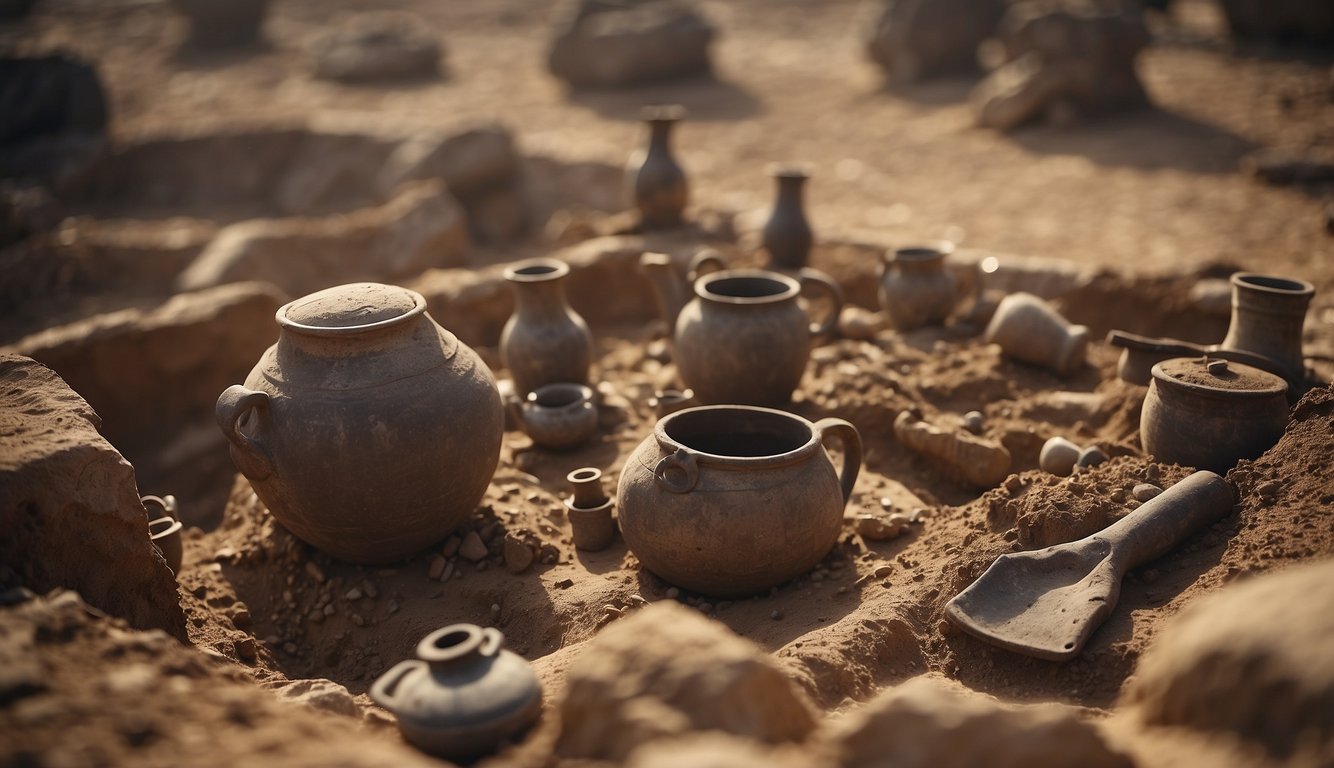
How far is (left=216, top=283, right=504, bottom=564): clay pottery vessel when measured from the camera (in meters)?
3.64

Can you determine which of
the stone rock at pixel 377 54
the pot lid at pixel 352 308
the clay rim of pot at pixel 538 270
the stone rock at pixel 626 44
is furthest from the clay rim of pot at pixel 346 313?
the stone rock at pixel 377 54

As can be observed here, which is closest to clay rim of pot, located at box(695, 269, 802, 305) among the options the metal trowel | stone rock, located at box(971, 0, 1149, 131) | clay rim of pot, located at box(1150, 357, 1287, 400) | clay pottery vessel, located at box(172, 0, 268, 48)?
clay rim of pot, located at box(1150, 357, 1287, 400)

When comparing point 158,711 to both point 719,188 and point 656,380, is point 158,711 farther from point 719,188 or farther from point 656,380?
point 719,188

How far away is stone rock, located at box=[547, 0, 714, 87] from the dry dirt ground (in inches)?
40.6

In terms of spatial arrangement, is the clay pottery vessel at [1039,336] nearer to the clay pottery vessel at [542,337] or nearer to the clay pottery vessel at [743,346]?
the clay pottery vessel at [743,346]

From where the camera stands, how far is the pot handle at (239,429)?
3.57m

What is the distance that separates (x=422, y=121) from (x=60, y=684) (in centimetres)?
1043

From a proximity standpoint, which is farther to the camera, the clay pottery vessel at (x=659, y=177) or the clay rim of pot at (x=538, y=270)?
the clay pottery vessel at (x=659, y=177)

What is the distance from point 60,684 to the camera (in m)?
2.35

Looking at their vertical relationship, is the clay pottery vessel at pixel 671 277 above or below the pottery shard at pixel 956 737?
below

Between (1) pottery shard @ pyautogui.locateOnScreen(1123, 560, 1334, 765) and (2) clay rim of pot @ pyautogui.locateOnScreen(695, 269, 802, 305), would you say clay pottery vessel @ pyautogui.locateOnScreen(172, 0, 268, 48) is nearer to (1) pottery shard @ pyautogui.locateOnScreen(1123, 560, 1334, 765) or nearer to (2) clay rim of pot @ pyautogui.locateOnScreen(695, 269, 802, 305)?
(2) clay rim of pot @ pyautogui.locateOnScreen(695, 269, 802, 305)

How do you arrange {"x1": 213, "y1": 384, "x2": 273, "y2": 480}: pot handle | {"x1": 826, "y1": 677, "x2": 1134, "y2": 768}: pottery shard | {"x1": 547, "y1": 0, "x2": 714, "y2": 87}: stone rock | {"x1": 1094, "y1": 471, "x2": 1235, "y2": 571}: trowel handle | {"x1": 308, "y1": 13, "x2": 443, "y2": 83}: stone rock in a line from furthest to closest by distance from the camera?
1. {"x1": 308, "y1": 13, "x2": 443, "y2": 83}: stone rock
2. {"x1": 547, "y1": 0, "x2": 714, "y2": 87}: stone rock
3. {"x1": 213, "y1": 384, "x2": 273, "y2": 480}: pot handle
4. {"x1": 1094, "y1": 471, "x2": 1235, "y2": 571}: trowel handle
5. {"x1": 826, "y1": 677, "x2": 1134, "y2": 768}: pottery shard

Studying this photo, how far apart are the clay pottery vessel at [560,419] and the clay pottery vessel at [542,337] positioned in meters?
0.22

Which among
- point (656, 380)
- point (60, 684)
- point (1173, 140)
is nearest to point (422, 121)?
point (656, 380)
